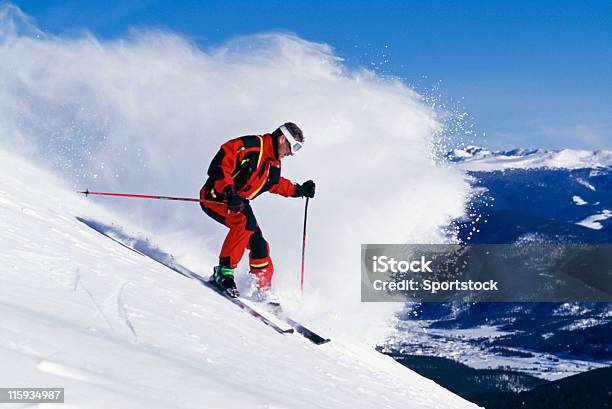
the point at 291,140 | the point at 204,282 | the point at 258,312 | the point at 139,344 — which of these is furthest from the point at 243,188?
the point at 139,344

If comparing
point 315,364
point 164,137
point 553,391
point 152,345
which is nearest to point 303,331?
point 315,364

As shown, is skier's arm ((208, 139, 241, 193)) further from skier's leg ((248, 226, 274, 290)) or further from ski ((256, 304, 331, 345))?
ski ((256, 304, 331, 345))

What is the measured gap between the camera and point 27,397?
2.26m

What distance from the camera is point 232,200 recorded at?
25.5 ft

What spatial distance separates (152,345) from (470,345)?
194 meters

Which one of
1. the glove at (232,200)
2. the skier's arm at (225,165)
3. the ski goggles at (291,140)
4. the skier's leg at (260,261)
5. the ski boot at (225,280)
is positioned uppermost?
the ski goggles at (291,140)

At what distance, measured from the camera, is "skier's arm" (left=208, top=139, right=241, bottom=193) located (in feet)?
25.6

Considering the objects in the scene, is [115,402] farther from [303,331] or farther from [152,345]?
[303,331]

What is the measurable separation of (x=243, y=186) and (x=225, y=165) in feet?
1.78

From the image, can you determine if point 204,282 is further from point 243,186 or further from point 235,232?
point 243,186

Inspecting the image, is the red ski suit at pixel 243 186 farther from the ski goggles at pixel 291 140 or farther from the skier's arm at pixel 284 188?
the skier's arm at pixel 284 188

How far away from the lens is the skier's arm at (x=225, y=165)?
7812 mm

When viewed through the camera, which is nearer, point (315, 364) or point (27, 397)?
point (27, 397)

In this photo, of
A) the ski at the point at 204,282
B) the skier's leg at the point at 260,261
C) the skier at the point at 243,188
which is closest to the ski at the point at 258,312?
the ski at the point at 204,282
